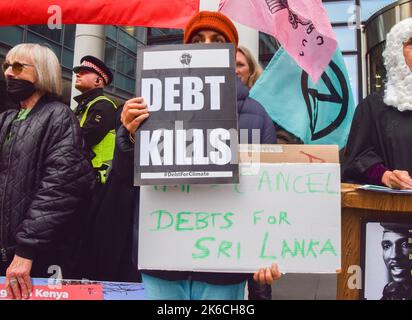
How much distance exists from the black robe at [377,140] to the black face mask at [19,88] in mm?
1419

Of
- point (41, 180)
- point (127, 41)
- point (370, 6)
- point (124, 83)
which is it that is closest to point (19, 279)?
point (41, 180)

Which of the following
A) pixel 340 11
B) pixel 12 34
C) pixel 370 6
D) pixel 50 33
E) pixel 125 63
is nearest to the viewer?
pixel 340 11

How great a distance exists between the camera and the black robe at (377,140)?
72.7 inches

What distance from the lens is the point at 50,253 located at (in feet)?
6.26

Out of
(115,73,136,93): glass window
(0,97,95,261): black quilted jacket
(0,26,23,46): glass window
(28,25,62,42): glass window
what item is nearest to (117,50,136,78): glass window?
(115,73,136,93): glass window

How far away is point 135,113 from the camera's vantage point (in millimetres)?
1510

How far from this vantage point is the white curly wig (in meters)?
1.92

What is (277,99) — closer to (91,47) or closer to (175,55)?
(175,55)

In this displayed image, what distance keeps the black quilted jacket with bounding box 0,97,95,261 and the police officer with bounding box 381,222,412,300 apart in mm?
1207

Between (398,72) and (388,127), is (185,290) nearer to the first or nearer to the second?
(388,127)

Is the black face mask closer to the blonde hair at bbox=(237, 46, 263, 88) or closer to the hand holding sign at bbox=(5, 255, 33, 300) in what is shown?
the hand holding sign at bbox=(5, 255, 33, 300)

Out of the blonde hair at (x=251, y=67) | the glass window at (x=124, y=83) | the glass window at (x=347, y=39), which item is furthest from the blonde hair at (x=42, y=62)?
the glass window at (x=124, y=83)

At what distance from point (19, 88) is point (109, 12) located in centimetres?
82
